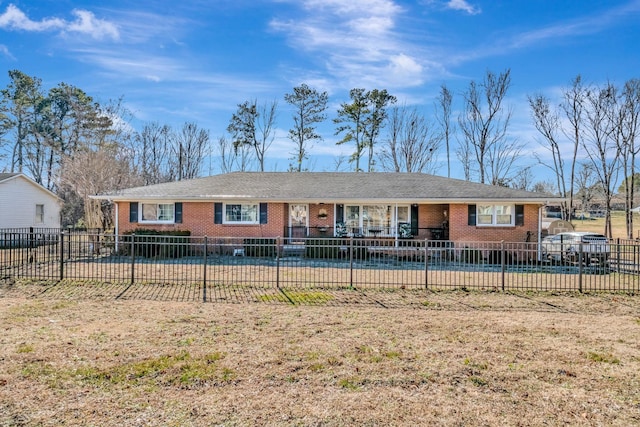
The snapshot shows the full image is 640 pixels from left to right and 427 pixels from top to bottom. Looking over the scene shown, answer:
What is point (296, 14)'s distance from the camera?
540 inches

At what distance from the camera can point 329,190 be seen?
19.7m

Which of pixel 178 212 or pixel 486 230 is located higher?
pixel 178 212

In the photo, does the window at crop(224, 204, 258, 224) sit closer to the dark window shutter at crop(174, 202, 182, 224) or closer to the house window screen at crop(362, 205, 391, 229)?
the dark window shutter at crop(174, 202, 182, 224)

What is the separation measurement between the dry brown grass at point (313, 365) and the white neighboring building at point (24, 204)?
20492 millimetres

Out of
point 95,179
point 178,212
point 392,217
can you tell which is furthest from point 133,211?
point 392,217

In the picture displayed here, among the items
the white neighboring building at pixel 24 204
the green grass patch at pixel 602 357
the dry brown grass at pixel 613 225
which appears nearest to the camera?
the green grass patch at pixel 602 357

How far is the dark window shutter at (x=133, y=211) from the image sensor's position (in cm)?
1902

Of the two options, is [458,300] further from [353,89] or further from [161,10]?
[353,89]

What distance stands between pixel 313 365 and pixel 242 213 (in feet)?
47.8

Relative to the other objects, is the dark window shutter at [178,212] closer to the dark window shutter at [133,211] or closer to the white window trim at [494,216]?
the dark window shutter at [133,211]

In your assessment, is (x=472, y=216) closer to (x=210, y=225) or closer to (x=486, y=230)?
(x=486, y=230)

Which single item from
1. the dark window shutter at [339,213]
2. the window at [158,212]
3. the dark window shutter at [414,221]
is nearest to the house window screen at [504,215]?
the dark window shutter at [414,221]

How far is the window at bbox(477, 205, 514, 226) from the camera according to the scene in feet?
58.5

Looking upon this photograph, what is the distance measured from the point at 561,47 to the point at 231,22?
16374 millimetres
